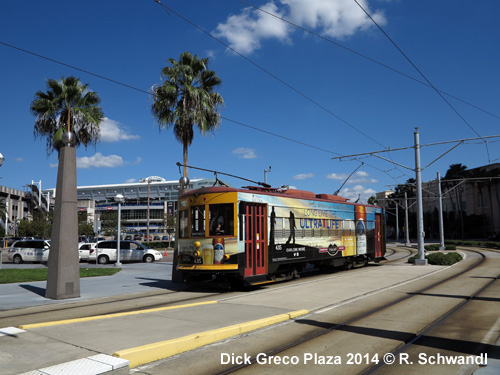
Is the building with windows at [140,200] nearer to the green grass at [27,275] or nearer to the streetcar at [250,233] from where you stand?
the green grass at [27,275]

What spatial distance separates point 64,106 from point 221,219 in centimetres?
1502

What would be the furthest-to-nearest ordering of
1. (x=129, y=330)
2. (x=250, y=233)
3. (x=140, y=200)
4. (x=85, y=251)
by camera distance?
1. (x=140, y=200)
2. (x=85, y=251)
3. (x=250, y=233)
4. (x=129, y=330)

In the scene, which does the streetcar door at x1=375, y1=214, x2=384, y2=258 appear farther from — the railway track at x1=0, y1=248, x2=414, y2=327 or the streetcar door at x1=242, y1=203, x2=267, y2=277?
the streetcar door at x1=242, y1=203, x2=267, y2=277

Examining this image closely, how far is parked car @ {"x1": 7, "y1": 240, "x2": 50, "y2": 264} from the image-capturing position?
2858 centimetres

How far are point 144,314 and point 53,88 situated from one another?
733 inches

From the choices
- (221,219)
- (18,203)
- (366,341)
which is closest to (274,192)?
(221,219)

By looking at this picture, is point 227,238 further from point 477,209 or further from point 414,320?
point 477,209

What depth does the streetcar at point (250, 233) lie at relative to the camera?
44.7 ft

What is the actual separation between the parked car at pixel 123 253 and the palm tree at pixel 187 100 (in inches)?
390

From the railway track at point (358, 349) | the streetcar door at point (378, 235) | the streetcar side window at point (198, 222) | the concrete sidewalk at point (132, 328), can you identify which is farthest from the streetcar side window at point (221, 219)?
the streetcar door at point (378, 235)

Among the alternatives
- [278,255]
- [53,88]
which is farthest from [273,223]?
→ [53,88]

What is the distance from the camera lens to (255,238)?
1415 centimetres

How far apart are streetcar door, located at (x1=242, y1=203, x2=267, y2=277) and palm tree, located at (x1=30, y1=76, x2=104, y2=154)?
1307cm

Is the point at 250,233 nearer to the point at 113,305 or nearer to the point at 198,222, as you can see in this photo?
the point at 198,222
